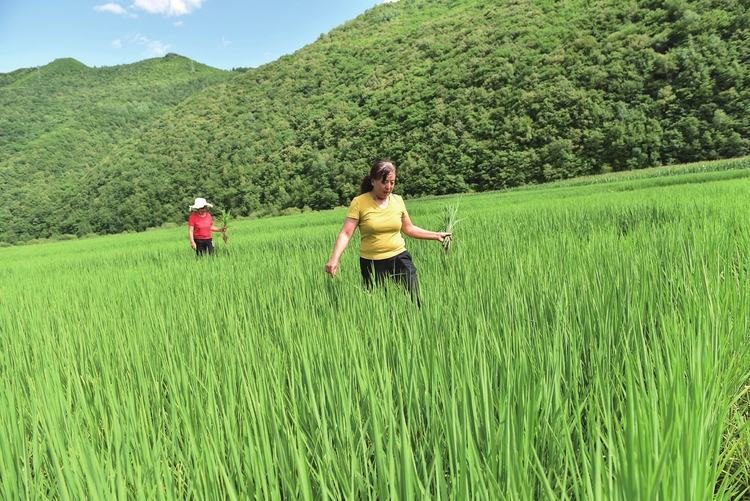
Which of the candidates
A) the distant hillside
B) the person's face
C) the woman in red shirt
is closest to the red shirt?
the woman in red shirt

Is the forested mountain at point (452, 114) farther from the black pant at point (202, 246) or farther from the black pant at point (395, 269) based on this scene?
the black pant at point (395, 269)

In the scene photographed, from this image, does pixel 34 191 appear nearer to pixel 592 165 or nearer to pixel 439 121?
pixel 439 121

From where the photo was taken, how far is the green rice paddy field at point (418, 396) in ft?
2.45

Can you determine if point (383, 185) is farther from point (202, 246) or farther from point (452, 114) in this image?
point (452, 114)

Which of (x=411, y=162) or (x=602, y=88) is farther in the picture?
(x=411, y=162)

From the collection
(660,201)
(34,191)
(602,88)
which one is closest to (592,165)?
(602,88)

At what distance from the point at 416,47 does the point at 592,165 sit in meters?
42.9

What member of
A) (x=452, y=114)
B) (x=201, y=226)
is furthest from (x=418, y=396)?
(x=452, y=114)

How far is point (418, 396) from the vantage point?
1069mm

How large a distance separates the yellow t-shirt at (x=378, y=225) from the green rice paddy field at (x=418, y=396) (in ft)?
Answer: 1.37

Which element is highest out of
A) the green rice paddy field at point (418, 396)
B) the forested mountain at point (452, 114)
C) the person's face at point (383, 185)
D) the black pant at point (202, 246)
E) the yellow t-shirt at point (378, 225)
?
the forested mountain at point (452, 114)

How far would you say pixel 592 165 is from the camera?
37.8 metres

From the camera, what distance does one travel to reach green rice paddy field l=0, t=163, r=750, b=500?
0.75 meters

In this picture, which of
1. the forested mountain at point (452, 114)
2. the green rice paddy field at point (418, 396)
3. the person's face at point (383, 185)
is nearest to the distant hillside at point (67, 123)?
the forested mountain at point (452, 114)
